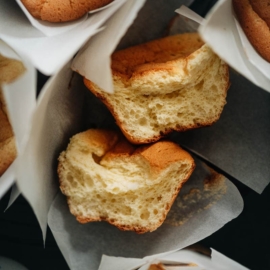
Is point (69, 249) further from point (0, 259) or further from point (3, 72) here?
point (3, 72)

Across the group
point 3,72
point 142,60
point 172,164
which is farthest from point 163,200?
point 3,72

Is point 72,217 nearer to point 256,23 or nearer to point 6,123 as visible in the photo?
point 6,123

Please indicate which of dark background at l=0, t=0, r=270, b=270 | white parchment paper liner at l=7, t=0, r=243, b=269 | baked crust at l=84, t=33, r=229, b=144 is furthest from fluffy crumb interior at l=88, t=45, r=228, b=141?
dark background at l=0, t=0, r=270, b=270

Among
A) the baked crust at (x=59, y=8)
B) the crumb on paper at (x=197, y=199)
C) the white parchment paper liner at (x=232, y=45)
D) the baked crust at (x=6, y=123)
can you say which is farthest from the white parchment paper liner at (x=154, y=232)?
the baked crust at (x=59, y=8)

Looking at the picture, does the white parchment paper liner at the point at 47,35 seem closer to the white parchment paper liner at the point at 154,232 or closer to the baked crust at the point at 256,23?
the baked crust at the point at 256,23

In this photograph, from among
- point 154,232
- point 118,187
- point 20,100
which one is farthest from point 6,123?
point 154,232
